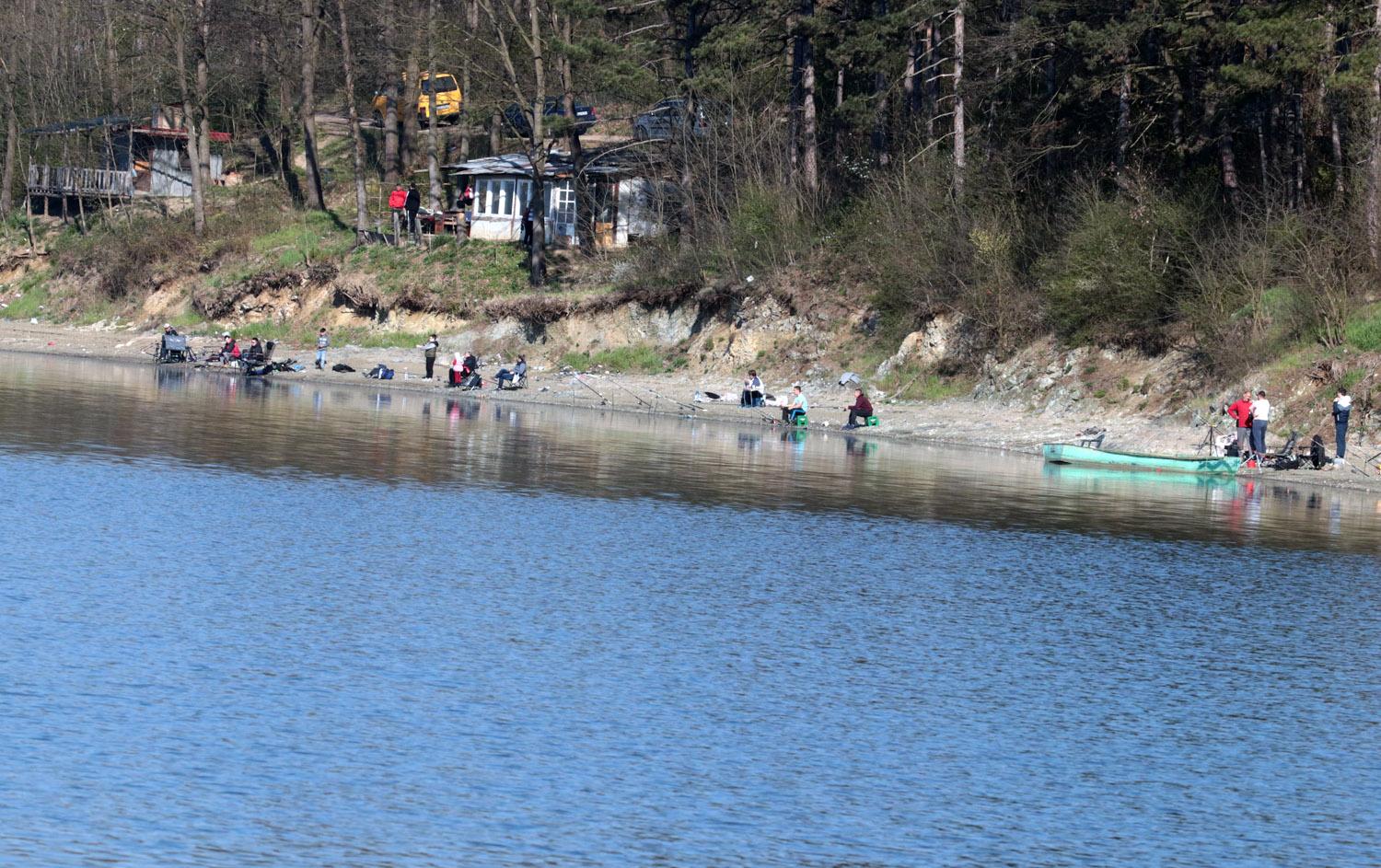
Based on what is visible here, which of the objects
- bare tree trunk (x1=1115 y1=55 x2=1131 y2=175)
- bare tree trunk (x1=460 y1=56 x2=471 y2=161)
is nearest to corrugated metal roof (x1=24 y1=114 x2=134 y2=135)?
bare tree trunk (x1=460 y1=56 x2=471 y2=161)

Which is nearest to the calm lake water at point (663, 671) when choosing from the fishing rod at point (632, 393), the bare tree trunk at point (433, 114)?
the fishing rod at point (632, 393)

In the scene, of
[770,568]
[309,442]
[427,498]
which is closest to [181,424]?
[309,442]

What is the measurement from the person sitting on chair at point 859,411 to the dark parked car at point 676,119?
15730 millimetres

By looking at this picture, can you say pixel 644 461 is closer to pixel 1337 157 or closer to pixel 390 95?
pixel 1337 157

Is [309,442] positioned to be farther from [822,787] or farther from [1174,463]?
[822,787]

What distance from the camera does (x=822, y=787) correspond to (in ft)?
47.0

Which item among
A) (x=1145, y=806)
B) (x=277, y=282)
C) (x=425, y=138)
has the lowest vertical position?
(x=1145, y=806)

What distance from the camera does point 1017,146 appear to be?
51.0 meters

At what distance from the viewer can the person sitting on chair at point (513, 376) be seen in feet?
175

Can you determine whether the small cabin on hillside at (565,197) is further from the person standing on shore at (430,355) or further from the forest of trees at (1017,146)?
the person standing on shore at (430,355)

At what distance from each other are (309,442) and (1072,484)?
55.8 ft

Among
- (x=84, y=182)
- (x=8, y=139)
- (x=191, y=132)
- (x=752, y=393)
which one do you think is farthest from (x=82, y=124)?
(x=752, y=393)

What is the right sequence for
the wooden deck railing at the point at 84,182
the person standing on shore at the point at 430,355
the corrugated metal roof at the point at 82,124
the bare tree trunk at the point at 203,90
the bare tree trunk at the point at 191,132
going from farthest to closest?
1. the corrugated metal roof at the point at 82,124
2. the wooden deck railing at the point at 84,182
3. the bare tree trunk at the point at 203,90
4. the bare tree trunk at the point at 191,132
5. the person standing on shore at the point at 430,355

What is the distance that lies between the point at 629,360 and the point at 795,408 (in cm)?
1144
